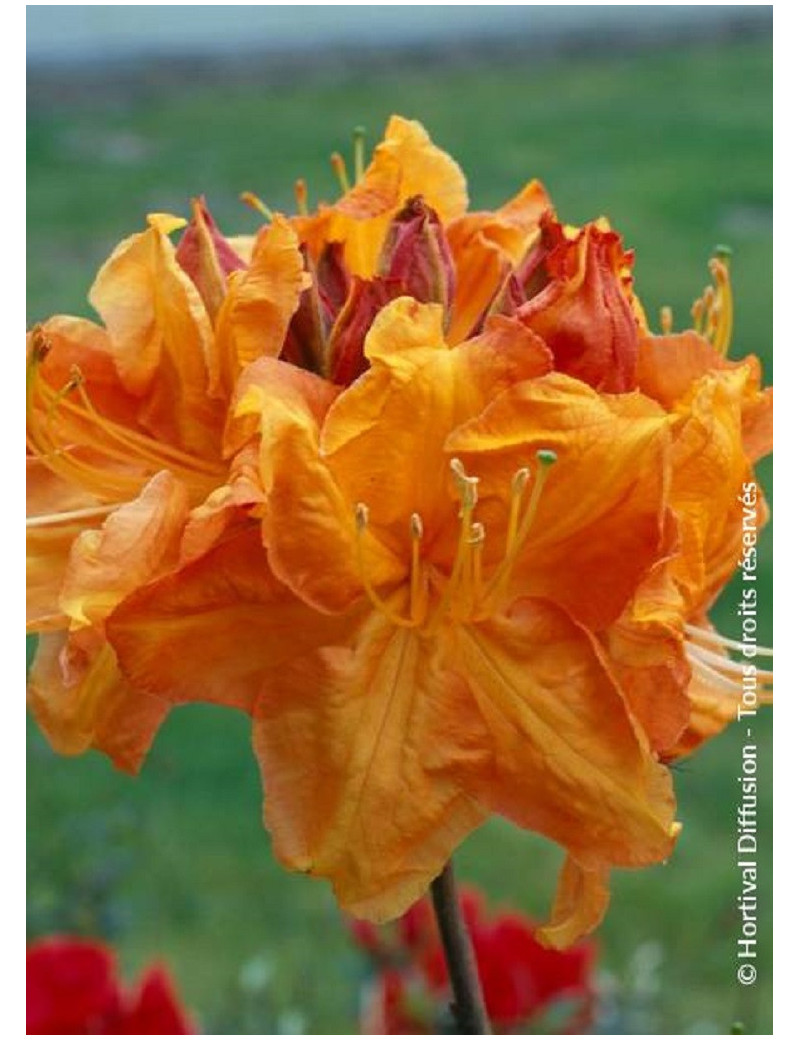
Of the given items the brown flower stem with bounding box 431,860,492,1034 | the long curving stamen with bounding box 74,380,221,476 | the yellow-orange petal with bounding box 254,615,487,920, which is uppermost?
the long curving stamen with bounding box 74,380,221,476

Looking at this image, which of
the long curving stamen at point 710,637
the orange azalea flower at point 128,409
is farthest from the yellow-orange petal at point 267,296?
the long curving stamen at point 710,637

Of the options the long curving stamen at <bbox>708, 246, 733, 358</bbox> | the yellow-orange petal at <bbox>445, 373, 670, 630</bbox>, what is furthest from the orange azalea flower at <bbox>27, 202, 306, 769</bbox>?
the long curving stamen at <bbox>708, 246, 733, 358</bbox>

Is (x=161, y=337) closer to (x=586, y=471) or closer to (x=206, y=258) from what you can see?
(x=206, y=258)

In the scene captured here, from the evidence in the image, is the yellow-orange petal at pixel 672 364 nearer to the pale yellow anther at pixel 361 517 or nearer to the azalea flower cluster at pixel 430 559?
the azalea flower cluster at pixel 430 559

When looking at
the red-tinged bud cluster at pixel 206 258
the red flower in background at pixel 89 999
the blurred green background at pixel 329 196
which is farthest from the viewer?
the blurred green background at pixel 329 196

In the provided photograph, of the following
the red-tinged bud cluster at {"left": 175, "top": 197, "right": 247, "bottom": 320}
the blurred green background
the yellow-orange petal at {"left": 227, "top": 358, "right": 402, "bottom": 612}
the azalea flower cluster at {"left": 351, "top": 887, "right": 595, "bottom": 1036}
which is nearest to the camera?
the yellow-orange petal at {"left": 227, "top": 358, "right": 402, "bottom": 612}

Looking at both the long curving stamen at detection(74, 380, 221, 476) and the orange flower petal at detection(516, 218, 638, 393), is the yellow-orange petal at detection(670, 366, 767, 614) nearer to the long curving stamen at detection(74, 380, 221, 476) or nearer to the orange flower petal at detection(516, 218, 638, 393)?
the orange flower petal at detection(516, 218, 638, 393)

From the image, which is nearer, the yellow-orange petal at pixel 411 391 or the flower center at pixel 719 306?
the yellow-orange petal at pixel 411 391
